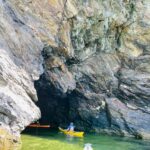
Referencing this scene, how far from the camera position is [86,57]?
3428cm

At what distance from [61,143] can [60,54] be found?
665cm

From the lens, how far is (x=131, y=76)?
36656 mm

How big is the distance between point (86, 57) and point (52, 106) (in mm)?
6668

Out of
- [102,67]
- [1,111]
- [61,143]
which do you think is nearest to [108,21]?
[102,67]

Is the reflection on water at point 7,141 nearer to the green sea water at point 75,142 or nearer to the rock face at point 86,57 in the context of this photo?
the green sea water at point 75,142

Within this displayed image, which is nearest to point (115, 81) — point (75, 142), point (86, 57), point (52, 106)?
point (86, 57)

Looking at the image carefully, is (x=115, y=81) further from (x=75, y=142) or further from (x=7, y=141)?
(x=7, y=141)

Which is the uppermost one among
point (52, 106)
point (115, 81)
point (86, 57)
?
point (86, 57)

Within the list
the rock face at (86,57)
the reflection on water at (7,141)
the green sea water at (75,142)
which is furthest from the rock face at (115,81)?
the reflection on water at (7,141)

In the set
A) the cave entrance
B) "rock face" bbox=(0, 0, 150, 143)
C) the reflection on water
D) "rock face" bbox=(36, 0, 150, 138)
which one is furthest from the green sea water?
the reflection on water

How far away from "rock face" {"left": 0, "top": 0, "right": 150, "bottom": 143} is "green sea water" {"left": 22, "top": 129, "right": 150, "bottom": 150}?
9.28 feet

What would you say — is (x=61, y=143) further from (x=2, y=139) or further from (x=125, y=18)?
(x=125, y=18)

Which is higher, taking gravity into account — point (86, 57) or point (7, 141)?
point (86, 57)

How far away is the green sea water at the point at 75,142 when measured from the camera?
26017mm
